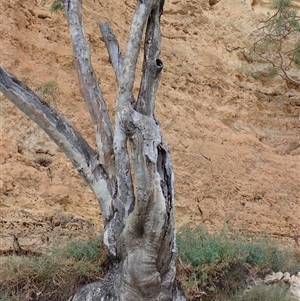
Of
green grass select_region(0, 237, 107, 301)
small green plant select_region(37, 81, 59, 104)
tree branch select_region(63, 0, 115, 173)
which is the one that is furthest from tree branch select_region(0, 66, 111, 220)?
small green plant select_region(37, 81, 59, 104)

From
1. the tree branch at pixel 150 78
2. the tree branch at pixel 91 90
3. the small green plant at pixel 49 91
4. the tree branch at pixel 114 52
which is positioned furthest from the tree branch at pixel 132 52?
the small green plant at pixel 49 91

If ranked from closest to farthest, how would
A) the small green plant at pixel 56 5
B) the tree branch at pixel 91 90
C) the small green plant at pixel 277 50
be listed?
the tree branch at pixel 91 90, the small green plant at pixel 56 5, the small green plant at pixel 277 50

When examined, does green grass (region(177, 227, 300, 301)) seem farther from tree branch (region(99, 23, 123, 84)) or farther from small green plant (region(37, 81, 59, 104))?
small green plant (region(37, 81, 59, 104))

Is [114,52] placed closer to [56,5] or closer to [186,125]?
[56,5]

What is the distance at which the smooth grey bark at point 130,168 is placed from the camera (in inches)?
227

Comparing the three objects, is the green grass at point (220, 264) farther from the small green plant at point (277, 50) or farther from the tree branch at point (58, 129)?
the small green plant at point (277, 50)

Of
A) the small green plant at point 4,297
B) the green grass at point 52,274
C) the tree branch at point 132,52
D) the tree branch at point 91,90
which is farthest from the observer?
the green grass at point 52,274

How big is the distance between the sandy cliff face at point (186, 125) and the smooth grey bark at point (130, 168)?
224cm

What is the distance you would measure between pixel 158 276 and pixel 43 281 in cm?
180

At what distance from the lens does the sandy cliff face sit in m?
8.96

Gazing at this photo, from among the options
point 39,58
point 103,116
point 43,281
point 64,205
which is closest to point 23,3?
point 39,58

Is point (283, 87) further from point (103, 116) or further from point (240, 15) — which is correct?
point (103, 116)

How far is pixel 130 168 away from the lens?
632 centimetres

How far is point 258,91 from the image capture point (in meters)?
13.2
